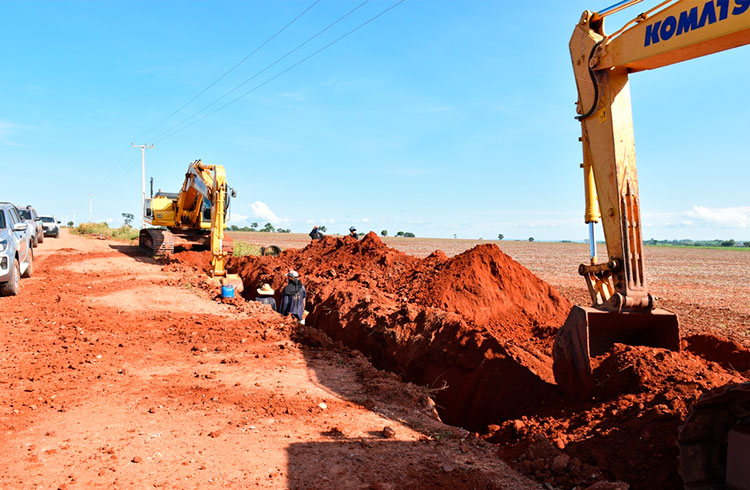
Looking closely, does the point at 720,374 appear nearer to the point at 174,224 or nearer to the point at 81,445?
the point at 81,445

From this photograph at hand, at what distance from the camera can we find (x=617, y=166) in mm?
5387

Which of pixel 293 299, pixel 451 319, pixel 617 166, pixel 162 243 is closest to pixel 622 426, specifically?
pixel 617 166

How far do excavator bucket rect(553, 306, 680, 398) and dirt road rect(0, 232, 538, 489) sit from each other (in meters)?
1.33

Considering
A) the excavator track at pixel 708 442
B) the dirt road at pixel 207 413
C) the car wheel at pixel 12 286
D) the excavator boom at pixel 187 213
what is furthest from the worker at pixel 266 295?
the excavator track at pixel 708 442

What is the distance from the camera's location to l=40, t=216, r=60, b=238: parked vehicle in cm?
3384

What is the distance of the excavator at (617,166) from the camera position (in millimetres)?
4719

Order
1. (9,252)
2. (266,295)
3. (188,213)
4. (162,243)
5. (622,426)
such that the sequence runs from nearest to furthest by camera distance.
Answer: (622,426), (9,252), (266,295), (162,243), (188,213)

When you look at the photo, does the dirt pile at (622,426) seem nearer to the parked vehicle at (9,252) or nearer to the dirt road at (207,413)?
the dirt road at (207,413)

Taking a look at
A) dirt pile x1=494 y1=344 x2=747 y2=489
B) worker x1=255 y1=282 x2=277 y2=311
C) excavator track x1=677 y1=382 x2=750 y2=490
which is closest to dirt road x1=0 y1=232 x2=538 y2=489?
dirt pile x1=494 y1=344 x2=747 y2=489

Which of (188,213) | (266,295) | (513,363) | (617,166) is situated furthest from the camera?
(188,213)

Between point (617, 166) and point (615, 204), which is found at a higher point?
point (617, 166)

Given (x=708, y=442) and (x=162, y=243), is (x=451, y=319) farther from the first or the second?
(x=162, y=243)

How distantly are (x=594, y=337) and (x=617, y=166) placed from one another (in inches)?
74.7

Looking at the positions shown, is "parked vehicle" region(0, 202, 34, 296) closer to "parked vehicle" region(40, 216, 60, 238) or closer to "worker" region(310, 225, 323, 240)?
"worker" region(310, 225, 323, 240)
